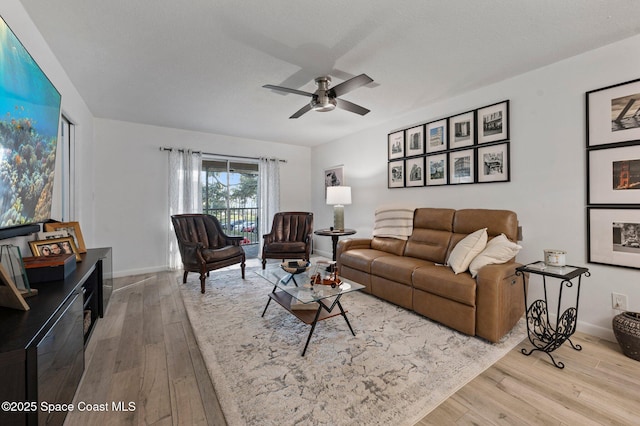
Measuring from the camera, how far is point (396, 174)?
3.99 metres

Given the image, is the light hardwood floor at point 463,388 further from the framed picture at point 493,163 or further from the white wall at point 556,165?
the framed picture at point 493,163

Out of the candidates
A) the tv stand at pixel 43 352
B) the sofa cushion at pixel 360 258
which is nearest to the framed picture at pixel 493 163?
the sofa cushion at pixel 360 258

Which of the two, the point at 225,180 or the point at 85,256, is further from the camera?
the point at 225,180

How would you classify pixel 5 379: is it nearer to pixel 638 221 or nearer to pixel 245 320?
pixel 245 320

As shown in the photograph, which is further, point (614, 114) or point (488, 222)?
point (488, 222)

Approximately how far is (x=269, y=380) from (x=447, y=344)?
142 cm

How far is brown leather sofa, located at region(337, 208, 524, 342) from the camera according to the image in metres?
2.14

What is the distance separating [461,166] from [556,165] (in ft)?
2.90

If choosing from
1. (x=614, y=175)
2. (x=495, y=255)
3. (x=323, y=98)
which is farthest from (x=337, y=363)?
(x=614, y=175)

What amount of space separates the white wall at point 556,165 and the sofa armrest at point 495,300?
64 cm

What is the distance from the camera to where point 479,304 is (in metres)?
2.16

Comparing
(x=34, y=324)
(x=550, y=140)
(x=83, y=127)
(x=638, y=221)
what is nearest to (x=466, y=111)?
(x=550, y=140)

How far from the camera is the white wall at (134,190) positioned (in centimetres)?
396

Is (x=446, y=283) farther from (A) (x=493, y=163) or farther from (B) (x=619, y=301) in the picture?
(A) (x=493, y=163)
